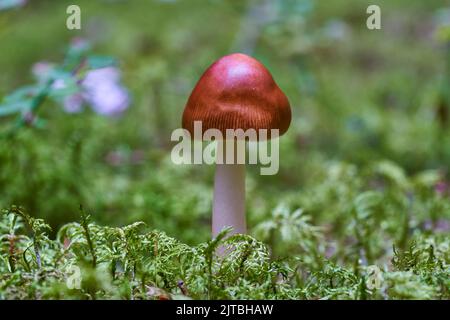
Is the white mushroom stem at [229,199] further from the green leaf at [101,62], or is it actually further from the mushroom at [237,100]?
the green leaf at [101,62]

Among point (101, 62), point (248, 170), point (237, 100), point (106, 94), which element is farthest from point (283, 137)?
point (237, 100)

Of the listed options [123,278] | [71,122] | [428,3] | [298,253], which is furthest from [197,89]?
[428,3]

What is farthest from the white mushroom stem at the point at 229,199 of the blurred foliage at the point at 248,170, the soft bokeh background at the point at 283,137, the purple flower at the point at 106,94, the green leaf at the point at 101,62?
the purple flower at the point at 106,94

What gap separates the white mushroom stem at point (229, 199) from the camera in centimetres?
167

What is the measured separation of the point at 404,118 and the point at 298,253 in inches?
86.4

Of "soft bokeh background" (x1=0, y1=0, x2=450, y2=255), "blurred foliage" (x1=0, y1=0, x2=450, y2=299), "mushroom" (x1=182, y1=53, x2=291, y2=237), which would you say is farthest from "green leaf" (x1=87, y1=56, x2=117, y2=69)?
"mushroom" (x1=182, y1=53, x2=291, y2=237)

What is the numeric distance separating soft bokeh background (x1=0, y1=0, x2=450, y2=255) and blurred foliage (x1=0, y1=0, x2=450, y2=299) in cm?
1

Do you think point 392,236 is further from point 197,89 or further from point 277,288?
point 197,89

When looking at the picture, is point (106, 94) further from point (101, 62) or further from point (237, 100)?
point (237, 100)

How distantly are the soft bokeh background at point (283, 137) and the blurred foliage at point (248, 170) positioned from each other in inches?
0.5

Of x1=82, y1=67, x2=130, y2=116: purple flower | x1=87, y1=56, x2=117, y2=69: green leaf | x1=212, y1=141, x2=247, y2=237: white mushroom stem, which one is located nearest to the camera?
x1=212, y1=141, x2=247, y2=237: white mushroom stem

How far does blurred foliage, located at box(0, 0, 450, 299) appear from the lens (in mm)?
1341

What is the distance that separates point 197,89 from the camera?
59.7 inches

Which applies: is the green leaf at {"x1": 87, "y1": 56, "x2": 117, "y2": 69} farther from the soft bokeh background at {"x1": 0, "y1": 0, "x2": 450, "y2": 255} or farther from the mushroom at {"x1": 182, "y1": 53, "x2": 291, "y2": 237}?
the mushroom at {"x1": 182, "y1": 53, "x2": 291, "y2": 237}
